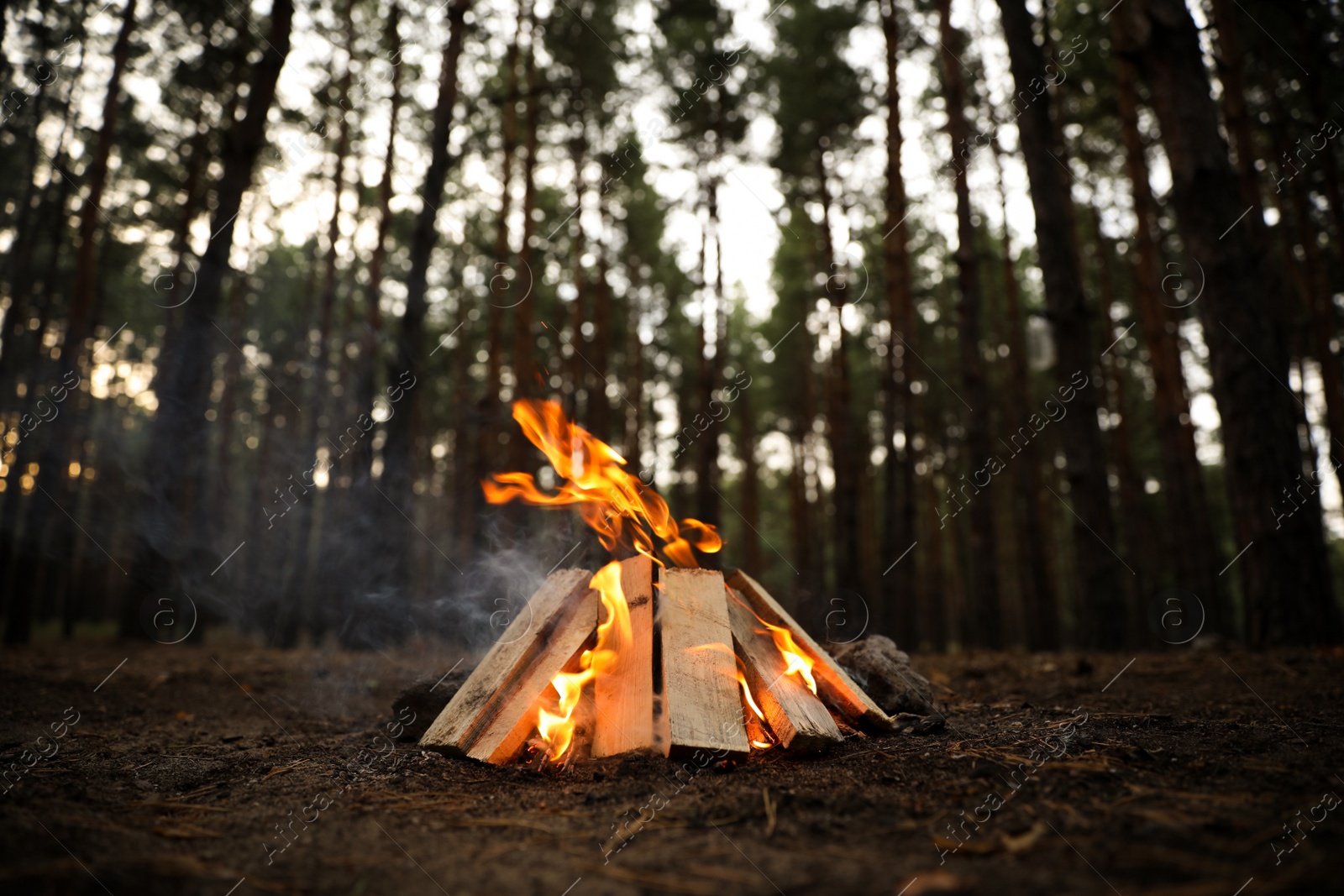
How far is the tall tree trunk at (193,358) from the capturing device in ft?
30.0

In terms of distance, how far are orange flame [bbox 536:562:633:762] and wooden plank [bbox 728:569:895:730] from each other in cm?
80

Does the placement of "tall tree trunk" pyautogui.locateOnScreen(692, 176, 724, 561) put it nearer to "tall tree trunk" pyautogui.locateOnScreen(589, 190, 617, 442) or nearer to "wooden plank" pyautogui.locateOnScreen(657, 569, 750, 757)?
"tall tree trunk" pyautogui.locateOnScreen(589, 190, 617, 442)

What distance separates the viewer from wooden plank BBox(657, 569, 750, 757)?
122 inches

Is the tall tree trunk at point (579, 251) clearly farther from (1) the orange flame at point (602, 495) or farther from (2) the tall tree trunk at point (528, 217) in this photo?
(1) the orange flame at point (602, 495)

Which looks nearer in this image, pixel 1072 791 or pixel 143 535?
pixel 1072 791

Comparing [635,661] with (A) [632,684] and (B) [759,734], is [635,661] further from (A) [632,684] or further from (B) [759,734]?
(B) [759,734]

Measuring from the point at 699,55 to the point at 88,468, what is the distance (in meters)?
25.5

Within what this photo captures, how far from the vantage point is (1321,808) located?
81.9 inches

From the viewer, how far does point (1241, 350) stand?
6336mm

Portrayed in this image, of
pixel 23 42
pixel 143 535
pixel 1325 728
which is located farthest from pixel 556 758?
pixel 23 42

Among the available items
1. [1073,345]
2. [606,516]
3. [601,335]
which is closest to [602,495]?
[606,516]

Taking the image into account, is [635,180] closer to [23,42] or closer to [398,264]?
[398,264]

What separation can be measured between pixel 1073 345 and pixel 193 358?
11.2 m

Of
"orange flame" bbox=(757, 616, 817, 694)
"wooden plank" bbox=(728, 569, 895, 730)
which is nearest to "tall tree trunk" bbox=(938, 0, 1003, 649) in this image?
"wooden plank" bbox=(728, 569, 895, 730)
